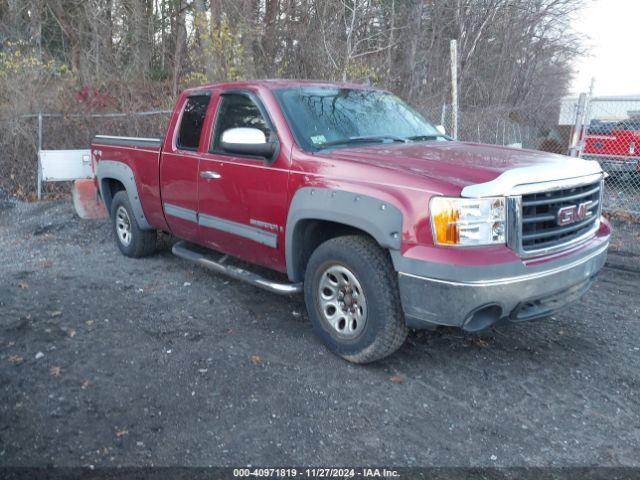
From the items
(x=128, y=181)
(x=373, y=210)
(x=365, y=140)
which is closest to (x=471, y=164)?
(x=373, y=210)

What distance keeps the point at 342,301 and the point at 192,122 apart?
8.23 feet

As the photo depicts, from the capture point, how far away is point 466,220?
3.26 meters

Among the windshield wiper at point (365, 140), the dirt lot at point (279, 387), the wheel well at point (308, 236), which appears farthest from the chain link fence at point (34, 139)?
the wheel well at point (308, 236)

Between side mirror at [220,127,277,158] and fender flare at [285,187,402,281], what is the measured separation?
1.44 feet

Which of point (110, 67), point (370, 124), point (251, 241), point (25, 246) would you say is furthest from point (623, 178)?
point (110, 67)

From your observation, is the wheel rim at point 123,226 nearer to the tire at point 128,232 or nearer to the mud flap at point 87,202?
the tire at point 128,232

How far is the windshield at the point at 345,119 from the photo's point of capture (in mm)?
4336

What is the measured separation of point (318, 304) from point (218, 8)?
Result: 10.9 meters

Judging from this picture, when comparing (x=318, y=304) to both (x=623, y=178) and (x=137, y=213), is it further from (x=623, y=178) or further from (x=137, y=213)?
(x=623, y=178)

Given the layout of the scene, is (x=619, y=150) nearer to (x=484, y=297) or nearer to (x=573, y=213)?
(x=573, y=213)

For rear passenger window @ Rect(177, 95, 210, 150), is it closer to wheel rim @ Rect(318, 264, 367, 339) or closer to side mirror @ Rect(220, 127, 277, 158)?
side mirror @ Rect(220, 127, 277, 158)

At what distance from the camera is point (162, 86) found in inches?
545

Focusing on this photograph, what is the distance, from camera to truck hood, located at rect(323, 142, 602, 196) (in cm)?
335

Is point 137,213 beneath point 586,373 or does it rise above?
above
